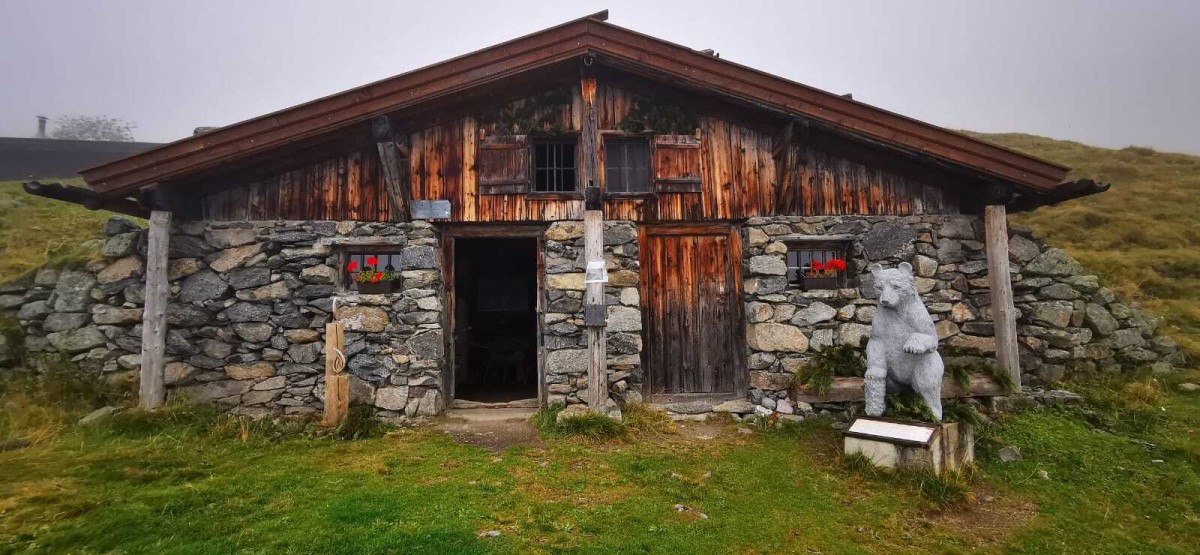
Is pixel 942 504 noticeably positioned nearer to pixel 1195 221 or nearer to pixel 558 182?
pixel 558 182

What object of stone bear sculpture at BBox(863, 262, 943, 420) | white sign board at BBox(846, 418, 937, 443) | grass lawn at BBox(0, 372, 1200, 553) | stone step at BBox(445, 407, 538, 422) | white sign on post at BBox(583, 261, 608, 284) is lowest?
grass lawn at BBox(0, 372, 1200, 553)

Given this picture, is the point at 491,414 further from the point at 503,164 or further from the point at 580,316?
the point at 503,164

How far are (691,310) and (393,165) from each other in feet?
15.1

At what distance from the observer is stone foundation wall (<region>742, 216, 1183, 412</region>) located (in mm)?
6773

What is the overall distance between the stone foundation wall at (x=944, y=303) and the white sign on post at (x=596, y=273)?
2.09 metres

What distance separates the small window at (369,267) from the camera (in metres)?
6.54

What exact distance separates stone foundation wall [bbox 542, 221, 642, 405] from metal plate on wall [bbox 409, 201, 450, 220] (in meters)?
1.47

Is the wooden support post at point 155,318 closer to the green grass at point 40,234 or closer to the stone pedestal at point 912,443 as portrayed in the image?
the green grass at point 40,234

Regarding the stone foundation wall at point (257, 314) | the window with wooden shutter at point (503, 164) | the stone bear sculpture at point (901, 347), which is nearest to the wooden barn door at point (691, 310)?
the window with wooden shutter at point (503, 164)

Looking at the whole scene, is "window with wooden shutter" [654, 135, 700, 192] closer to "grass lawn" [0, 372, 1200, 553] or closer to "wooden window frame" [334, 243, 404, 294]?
"grass lawn" [0, 372, 1200, 553]

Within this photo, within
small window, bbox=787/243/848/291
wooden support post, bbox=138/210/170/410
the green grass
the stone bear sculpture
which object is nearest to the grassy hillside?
small window, bbox=787/243/848/291

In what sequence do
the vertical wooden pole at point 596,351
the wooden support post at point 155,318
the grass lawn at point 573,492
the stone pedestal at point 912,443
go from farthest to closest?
1. the vertical wooden pole at point 596,351
2. the wooden support post at point 155,318
3. the stone pedestal at point 912,443
4. the grass lawn at point 573,492

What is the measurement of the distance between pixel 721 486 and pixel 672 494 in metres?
0.53

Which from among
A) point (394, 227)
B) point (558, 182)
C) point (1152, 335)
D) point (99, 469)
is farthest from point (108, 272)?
point (1152, 335)
